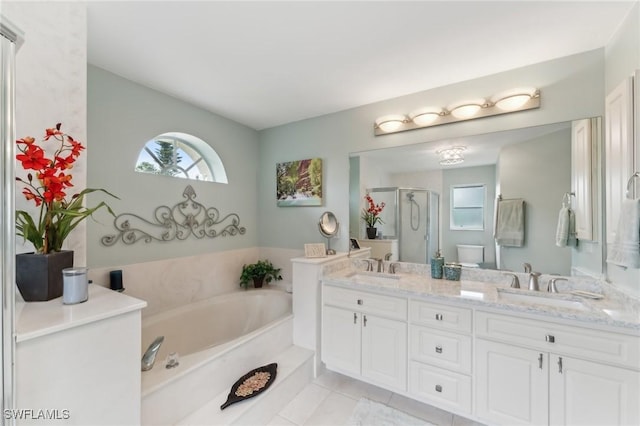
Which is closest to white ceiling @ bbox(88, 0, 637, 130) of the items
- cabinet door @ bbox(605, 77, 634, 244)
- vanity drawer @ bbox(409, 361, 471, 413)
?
cabinet door @ bbox(605, 77, 634, 244)

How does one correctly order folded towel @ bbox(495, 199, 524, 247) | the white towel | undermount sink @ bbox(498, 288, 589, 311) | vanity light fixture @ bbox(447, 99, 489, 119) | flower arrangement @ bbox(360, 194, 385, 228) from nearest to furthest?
the white towel, undermount sink @ bbox(498, 288, 589, 311), folded towel @ bbox(495, 199, 524, 247), vanity light fixture @ bbox(447, 99, 489, 119), flower arrangement @ bbox(360, 194, 385, 228)

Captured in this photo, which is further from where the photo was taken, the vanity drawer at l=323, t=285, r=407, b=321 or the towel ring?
the vanity drawer at l=323, t=285, r=407, b=321

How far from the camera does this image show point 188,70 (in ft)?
6.73

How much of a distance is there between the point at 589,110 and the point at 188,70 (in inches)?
118

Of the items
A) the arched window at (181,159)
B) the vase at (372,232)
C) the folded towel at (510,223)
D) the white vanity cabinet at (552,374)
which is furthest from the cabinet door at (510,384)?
the arched window at (181,159)

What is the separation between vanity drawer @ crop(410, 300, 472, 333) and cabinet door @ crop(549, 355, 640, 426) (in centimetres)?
45

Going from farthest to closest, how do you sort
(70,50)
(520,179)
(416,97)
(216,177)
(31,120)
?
(216,177) < (416,97) < (520,179) < (70,50) < (31,120)

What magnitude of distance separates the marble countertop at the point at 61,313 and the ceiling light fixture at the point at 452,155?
7.77ft

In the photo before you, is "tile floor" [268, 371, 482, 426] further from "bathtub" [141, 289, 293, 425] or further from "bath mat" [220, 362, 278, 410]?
"bathtub" [141, 289, 293, 425]

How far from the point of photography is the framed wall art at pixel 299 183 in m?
2.97

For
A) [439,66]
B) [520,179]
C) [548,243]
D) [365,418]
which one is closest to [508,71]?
[439,66]

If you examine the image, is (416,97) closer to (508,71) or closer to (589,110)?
(508,71)

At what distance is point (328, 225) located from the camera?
284 centimetres

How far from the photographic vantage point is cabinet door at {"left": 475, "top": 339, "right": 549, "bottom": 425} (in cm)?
146
